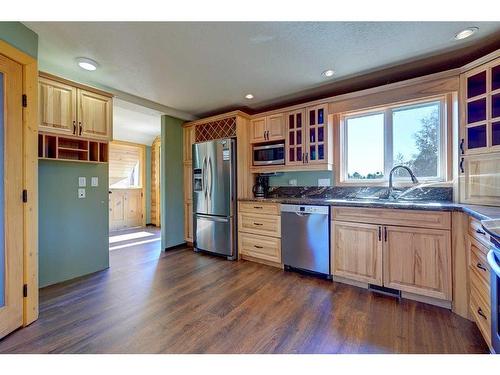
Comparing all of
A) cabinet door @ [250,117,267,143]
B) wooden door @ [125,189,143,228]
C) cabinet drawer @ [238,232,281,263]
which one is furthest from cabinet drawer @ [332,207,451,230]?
wooden door @ [125,189,143,228]

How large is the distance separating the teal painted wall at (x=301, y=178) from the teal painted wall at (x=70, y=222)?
2.39 meters

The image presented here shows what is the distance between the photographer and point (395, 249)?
6.73ft

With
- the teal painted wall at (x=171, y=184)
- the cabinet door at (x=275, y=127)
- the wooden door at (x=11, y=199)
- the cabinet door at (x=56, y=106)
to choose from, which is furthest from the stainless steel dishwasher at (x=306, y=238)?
the cabinet door at (x=56, y=106)

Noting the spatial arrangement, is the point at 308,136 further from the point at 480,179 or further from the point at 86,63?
the point at 86,63

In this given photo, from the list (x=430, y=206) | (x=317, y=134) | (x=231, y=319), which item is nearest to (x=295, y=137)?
(x=317, y=134)

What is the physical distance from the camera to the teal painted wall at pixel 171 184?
370 cm

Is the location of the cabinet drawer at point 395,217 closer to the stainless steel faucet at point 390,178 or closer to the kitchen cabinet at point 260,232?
the stainless steel faucet at point 390,178

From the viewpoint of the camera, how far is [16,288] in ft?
5.36

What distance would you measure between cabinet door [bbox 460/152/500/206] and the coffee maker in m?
2.28

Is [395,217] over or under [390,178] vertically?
under

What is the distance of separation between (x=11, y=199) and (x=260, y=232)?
240 centimetres

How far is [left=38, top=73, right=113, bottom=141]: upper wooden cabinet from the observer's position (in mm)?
2172

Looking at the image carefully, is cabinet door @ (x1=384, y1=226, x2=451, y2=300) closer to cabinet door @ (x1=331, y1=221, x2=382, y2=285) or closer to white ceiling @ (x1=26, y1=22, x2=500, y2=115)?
cabinet door @ (x1=331, y1=221, x2=382, y2=285)
